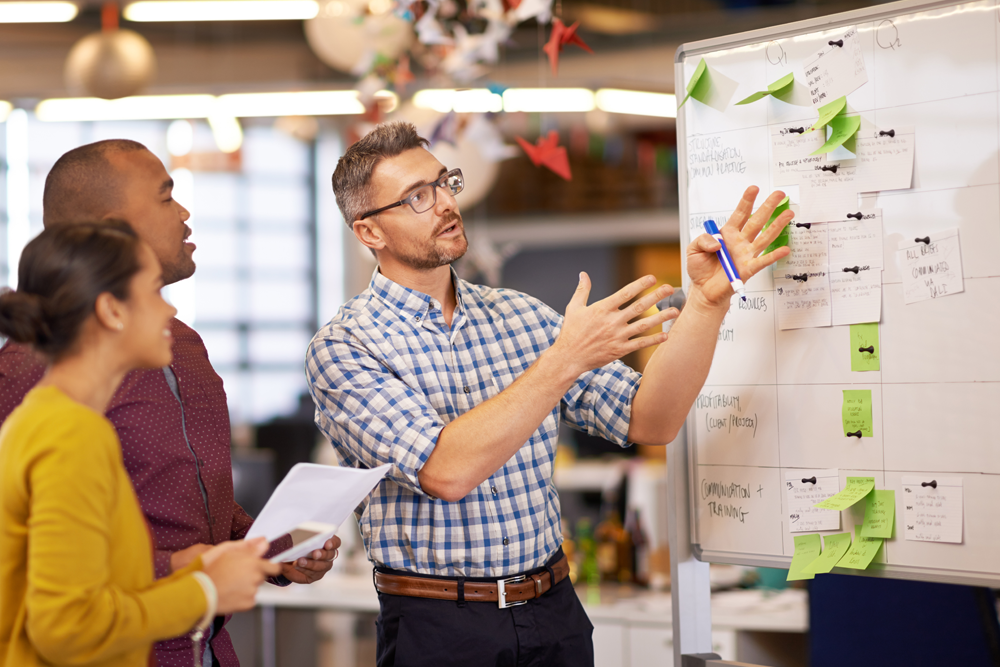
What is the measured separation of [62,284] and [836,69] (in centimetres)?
137

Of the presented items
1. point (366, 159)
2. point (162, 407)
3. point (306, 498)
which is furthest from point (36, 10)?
point (306, 498)

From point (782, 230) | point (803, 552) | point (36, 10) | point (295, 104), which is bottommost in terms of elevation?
point (803, 552)

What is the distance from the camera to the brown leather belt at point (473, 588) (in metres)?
1.78

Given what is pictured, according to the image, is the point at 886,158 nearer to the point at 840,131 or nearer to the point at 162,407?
the point at 840,131

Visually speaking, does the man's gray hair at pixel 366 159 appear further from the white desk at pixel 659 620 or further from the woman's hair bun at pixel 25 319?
the white desk at pixel 659 620

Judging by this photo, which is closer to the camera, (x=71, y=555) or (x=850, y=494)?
(x=71, y=555)

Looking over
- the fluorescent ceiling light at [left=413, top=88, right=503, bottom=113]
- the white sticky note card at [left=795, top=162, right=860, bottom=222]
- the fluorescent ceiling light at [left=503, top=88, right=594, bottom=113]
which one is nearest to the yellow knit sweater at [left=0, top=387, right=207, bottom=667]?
the white sticky note card at [left=795, top=162, right=860, bottom=222]

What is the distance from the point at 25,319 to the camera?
1.23 metres

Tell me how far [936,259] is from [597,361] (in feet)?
2.00

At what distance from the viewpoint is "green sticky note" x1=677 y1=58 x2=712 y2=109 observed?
1.93 m

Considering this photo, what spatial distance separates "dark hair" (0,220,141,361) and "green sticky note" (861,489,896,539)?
130cm

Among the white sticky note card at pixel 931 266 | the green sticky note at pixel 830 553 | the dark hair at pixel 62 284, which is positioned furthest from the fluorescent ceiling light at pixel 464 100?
the dark hair at pixel 62 284

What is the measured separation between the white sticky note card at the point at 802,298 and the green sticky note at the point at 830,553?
394 mm

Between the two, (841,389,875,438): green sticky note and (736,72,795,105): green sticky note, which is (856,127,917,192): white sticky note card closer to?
(736,72,795,105): green sticky note
